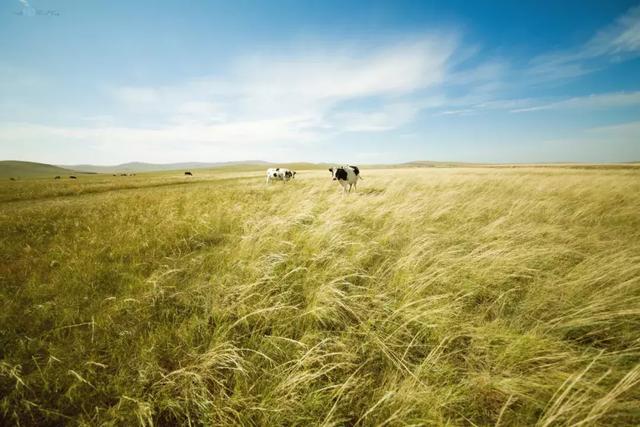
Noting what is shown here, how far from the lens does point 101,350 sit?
188 centimetres

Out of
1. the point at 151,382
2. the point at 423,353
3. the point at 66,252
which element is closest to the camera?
the point at 151,382

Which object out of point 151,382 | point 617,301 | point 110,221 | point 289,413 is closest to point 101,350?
point 151,382

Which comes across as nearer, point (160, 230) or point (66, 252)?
point (66, 252)

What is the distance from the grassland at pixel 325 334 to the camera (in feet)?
4.56

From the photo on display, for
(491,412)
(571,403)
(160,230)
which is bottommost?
(491,412)

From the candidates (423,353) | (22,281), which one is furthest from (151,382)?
(22,281)

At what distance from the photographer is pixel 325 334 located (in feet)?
6.56

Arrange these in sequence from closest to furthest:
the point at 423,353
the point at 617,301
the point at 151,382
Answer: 1. the point at 151,382
2. the point at 423,353
3. the point at 617,301

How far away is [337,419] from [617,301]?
247 cm

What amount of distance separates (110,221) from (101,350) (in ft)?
16.3

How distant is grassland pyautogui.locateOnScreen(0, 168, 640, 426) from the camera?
1.39 metres

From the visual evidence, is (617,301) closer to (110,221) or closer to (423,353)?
(423,353)

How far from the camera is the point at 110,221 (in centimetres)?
568

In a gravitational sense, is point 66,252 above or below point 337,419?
above
